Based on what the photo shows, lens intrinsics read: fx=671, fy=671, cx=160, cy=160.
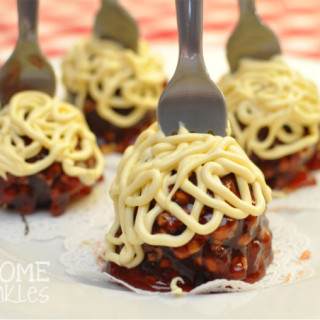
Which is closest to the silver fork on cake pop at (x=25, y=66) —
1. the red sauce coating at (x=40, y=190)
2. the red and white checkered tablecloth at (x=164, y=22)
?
the red sauce coating at (x=40, y=190)

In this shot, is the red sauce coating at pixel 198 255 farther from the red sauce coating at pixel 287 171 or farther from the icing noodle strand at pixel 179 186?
the red sauce coating at pixel 287 171

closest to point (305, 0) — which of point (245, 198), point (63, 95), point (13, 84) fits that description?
point (63, 95)

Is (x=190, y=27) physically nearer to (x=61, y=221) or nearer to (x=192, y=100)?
(x=192, y=100)

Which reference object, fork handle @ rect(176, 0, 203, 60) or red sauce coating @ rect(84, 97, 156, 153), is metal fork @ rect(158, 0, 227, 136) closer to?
fork handle @ rect(176, 0, 203, 60)

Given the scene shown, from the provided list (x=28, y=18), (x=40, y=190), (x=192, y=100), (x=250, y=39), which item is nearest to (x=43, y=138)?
(x=40, y=190)

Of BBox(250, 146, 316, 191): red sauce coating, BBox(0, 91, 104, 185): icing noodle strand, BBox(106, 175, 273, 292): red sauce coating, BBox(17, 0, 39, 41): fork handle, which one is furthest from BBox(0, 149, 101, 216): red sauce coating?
BBox(250, 146, 316, 191): red sauce coating

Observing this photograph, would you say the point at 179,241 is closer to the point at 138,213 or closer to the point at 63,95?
the point at 138,213
